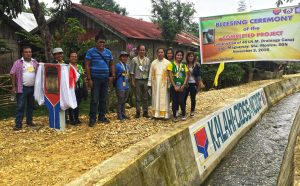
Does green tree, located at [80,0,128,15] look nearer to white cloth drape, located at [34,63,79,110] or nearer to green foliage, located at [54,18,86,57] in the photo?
green foliage, located at [54,18,86,57]

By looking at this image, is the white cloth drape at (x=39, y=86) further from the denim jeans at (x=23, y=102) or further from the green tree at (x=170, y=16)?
the green tree at (x=170, y=16)

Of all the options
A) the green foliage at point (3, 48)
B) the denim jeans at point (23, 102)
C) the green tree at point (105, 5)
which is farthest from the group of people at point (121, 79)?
the green tree at point (105, 5)

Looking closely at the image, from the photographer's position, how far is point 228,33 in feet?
60.5

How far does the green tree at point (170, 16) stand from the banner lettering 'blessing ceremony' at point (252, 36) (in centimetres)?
364

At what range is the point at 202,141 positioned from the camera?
688cm

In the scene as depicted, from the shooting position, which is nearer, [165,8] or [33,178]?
[33,178]

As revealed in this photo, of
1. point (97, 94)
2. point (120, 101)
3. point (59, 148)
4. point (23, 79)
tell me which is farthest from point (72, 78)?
point (59, 148)

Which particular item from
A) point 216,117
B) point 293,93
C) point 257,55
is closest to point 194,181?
point 216,117

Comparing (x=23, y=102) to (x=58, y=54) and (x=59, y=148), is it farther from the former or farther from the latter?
(x=59, y=148)

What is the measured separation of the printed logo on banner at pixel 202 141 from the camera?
6723 millimetres

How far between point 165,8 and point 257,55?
7.01 m

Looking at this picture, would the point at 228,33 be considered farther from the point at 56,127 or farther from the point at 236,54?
the point at 56,127

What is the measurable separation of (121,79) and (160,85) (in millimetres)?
884

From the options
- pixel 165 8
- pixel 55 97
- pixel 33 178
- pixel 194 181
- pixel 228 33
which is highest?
pixel 165 8
